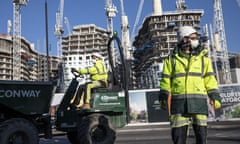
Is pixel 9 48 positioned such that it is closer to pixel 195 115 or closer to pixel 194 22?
pixel 194 22

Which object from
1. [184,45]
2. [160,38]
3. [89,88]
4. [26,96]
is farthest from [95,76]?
[160,38]

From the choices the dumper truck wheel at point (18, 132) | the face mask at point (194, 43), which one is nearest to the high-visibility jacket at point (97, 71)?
the dumper truck wheel at point (18, 132)

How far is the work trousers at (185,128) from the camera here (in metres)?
3.86

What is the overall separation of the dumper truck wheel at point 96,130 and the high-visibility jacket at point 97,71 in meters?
1.11

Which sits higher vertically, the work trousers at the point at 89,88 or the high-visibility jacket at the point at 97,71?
the high-visibility jacket at the point at 97,71

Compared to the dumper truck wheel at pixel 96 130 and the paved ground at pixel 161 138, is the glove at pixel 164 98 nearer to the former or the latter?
the dumper truck wheel at pixel 96 130

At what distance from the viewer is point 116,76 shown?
336 inches

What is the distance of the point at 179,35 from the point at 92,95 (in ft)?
13.5

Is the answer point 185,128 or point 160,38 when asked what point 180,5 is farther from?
point 185,128

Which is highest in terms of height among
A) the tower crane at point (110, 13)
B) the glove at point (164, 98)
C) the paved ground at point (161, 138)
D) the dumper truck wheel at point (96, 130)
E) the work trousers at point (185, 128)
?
the tower crane at point (110, 13)

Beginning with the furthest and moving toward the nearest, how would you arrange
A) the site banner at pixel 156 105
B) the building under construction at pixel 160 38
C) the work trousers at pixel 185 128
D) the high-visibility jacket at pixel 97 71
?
the building under construction at pixel 160 38, the site banner at pixel 156 105, the high-visibility jacket at pixel 97 71, the work trousers at pixel 185 128

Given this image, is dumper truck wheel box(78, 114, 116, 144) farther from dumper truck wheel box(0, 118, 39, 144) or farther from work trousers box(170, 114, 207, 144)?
work trousers box(170, 114, 207, 144)

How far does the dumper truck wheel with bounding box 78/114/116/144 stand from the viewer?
23.2 ft

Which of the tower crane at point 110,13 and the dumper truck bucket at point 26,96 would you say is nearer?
the dumper truck bucket at point 26,96
